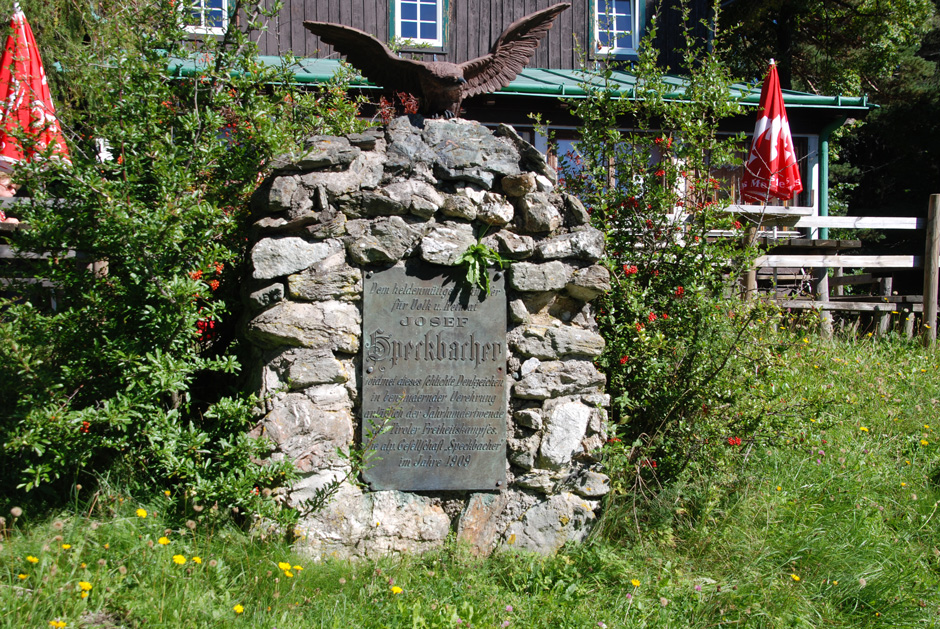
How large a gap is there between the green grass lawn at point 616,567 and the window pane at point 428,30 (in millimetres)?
8669

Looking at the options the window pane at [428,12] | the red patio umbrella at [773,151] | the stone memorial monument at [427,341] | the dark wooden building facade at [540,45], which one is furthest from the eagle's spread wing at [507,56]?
the window pane at [428,12]

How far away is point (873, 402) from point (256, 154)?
4.59m

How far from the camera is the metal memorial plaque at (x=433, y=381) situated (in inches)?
128

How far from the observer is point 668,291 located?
407 centimetres

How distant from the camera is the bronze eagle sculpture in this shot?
147 inches

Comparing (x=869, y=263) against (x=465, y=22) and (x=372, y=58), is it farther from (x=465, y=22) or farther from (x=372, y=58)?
(x=465, y=22)

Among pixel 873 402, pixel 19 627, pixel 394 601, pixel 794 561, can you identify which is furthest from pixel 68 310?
pixel 873 402

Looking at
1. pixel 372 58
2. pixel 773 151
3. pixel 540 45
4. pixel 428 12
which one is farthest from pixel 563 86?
pixel 372 58

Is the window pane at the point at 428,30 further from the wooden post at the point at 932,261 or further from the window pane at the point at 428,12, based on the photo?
the wooden post at the point at 932,261

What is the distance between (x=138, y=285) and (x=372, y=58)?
1.87m

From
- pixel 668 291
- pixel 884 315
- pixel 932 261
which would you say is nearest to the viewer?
pixel 668 291

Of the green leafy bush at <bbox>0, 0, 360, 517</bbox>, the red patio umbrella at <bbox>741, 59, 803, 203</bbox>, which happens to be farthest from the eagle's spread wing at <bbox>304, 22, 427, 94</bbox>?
the red patio umbrella at <bbox>741, 59, 803, 203</bbox>

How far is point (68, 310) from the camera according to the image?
3.10 m

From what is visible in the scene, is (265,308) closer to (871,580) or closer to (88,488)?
(88,488)
